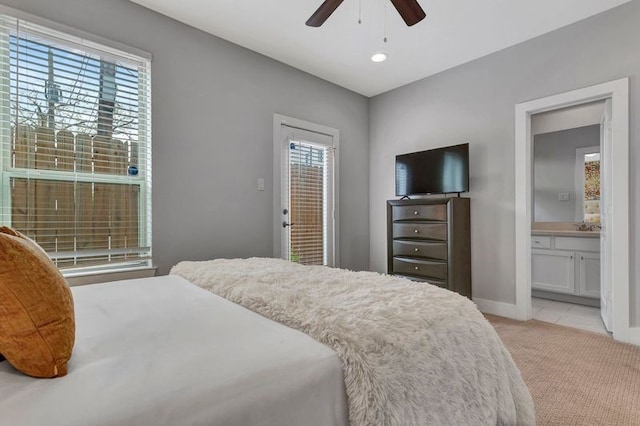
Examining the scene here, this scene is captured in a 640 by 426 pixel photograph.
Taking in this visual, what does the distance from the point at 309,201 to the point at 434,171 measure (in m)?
1.44

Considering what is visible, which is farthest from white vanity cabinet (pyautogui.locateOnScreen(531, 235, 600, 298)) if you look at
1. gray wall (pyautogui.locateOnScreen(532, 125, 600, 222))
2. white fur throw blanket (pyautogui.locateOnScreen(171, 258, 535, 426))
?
white fur throw blanket (pyautogui.locateOnScreen(171, 258, 535, 426))

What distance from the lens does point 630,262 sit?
2.53 metres

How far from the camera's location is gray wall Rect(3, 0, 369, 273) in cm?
254

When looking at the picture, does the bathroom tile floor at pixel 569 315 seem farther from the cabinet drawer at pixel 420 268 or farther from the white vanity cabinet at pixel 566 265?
the cabinet drawer at pixel 420 268

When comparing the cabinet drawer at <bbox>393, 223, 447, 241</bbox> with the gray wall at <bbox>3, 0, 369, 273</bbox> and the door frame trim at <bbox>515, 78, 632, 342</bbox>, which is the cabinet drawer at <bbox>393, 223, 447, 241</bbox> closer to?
the door frame trim at <bbox>515, 78, 632, 342</bbox>

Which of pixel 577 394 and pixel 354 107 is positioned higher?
pixel 354 107

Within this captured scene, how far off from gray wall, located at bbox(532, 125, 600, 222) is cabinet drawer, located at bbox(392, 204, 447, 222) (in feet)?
7.21

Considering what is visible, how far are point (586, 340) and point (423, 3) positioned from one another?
2.99 metres

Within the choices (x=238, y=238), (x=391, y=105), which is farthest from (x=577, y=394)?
(x=391, y=105)

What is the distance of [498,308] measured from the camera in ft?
10.8

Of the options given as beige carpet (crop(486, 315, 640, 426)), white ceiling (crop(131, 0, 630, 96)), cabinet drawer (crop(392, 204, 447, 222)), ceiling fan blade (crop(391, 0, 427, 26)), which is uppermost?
white ceiling (crop(131, 0, 630, 96))

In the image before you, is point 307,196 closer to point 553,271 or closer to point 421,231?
point 421,231

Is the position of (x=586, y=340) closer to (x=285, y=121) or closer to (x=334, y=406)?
(x=334, y=406)

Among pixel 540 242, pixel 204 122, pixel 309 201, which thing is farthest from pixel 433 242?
pixel 204 122
